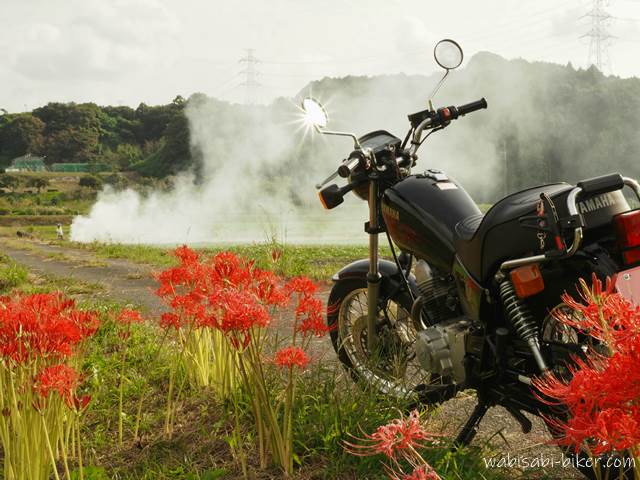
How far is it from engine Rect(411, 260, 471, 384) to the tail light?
80 cm

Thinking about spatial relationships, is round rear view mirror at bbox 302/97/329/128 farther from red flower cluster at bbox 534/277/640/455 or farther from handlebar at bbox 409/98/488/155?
red flower cluster at bbox 534/277/640/455

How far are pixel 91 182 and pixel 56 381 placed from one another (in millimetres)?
62756

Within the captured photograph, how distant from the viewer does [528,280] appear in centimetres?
228

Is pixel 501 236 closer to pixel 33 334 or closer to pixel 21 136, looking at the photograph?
pixel 33 334

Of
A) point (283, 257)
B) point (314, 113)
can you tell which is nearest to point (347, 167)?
point (314, 113)

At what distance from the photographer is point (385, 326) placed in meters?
3.42

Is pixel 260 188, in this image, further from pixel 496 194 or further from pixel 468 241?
pixel 468 241

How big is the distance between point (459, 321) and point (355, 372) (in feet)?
2.95

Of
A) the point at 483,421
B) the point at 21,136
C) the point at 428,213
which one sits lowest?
the point at 483,421

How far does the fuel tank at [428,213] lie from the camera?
289cm

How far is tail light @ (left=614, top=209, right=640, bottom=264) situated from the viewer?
81.7 inches

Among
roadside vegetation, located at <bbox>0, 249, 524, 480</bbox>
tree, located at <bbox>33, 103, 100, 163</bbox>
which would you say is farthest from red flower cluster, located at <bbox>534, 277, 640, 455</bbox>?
tree, located at <bbox>33, 103, 100, 163</bbox>

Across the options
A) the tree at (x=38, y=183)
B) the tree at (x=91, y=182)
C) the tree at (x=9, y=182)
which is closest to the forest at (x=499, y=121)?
the tree at (x=91, y=182)

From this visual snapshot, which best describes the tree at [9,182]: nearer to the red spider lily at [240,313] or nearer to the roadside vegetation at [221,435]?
the roadside vegetation at [221,435]
